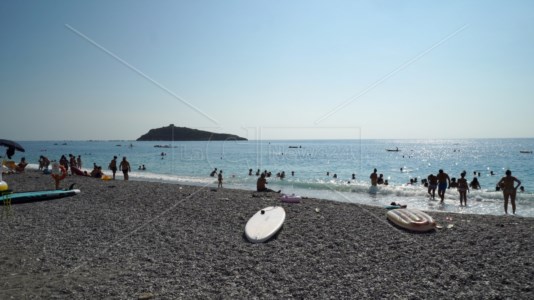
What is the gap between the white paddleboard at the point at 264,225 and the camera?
355 inches

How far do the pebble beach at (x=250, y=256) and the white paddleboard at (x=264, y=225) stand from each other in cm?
25

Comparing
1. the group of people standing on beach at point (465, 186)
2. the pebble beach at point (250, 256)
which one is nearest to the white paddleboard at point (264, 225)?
the pebble beach at point (250, 256)

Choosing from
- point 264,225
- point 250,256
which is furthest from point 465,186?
point 250,256

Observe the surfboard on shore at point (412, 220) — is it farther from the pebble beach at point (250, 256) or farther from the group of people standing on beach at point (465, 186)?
the group of people standing on beach at point (465, 186)

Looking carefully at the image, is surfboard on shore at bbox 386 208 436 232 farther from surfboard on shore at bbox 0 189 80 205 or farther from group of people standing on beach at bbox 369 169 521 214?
surfboard on shore at bbox 0 189 80 205

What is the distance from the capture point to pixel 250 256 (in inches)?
305

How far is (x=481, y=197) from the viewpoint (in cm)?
1945

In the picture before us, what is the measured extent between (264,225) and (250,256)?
213cm

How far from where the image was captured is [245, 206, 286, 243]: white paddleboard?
355 inches

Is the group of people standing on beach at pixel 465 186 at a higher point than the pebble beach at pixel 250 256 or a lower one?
higher

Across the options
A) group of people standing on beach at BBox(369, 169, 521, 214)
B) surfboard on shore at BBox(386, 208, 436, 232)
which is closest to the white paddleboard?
surfboard on shore at BBox(386, 208, 436, 232)

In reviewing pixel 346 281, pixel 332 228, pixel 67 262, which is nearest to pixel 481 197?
pixel 332 228

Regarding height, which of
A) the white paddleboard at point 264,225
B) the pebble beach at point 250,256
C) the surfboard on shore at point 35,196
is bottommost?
the pebble beach at point 250,256

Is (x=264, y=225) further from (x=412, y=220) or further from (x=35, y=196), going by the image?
(x=35, y=196)
